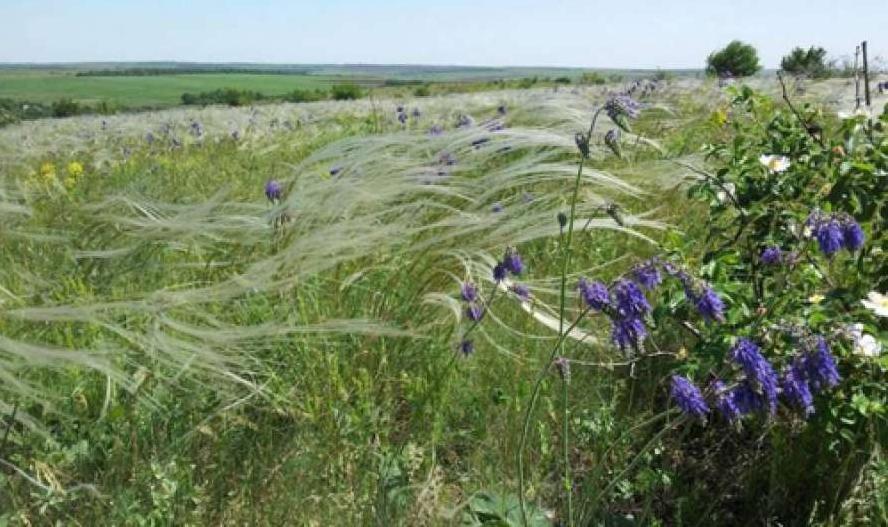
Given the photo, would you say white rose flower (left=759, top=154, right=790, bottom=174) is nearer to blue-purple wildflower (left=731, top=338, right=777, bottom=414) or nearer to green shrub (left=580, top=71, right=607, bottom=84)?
blue-purple wildflower (left=731, top=338, right=777, bottom=414)

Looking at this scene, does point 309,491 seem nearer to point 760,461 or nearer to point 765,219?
point 760,461

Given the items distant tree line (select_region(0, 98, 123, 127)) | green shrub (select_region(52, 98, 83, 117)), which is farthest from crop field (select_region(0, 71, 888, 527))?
green shrub (select_region(52, 98, 83, 117))

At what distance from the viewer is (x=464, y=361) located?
207cm

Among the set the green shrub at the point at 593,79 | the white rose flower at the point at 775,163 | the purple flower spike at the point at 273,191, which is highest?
the white rose flower at the point at 775,163

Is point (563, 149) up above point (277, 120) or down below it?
above

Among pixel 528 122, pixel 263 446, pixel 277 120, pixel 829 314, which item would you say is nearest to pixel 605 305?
pixel 829 314

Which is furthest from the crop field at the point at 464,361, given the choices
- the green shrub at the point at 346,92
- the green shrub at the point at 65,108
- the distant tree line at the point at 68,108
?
the green shrub at the point at 346,92

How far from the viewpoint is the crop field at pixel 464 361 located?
150 cm

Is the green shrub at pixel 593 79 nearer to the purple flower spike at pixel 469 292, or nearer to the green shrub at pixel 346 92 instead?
the green shrub at pixel 346 92

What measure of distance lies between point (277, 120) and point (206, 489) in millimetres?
8188

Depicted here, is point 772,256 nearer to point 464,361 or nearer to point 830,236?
point 830,236

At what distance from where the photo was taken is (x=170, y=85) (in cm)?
4538

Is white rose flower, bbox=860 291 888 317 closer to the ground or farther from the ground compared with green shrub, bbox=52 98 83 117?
farther from the ground

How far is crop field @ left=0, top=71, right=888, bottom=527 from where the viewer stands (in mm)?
1496
